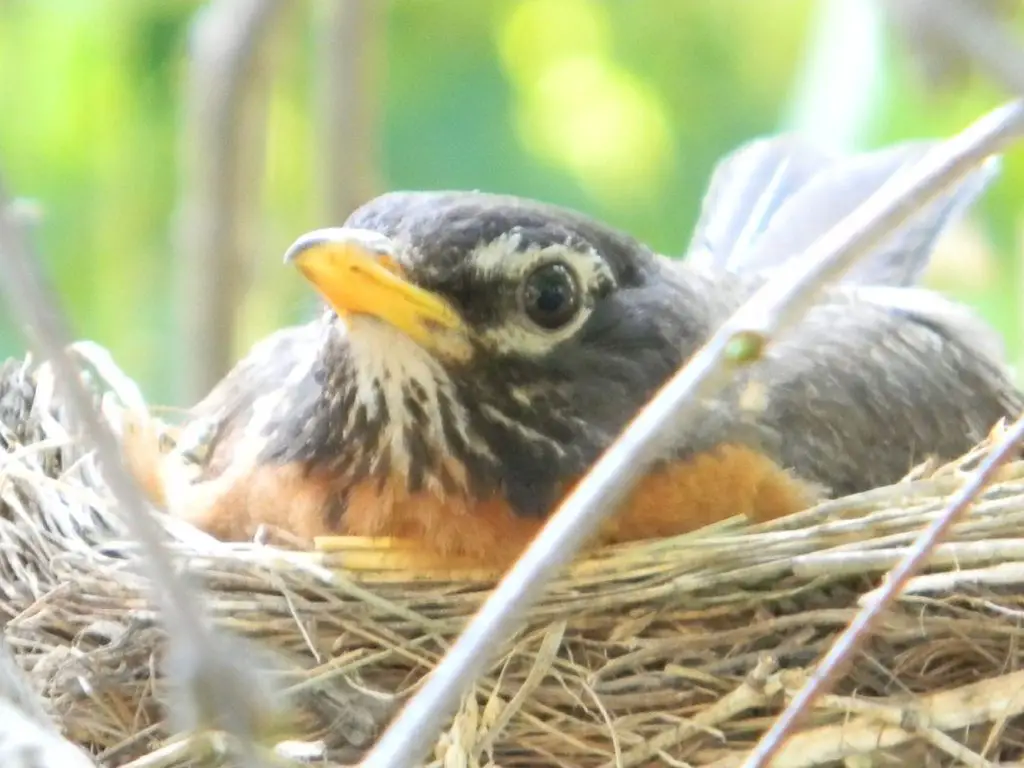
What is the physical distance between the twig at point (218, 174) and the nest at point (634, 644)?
1043mm

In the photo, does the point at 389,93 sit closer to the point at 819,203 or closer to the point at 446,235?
the point at 819,203

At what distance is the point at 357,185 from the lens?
296cm

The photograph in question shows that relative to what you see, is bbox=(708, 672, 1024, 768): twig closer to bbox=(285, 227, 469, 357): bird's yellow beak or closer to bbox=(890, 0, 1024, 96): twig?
bbox=(285, 227, 469, 357): bird's yellow beak

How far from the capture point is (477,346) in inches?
70.1

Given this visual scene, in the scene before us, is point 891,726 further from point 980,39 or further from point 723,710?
point 980,39

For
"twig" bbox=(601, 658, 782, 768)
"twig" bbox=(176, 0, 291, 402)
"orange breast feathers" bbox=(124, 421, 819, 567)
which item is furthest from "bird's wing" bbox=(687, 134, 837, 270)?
"twig" bbox=(601, 658, 782, 768)

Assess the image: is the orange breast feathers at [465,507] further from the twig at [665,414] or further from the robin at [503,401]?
the twig at [665,414]

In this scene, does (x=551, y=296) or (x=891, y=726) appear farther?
(x=551, y=296)

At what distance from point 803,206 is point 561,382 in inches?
52.1

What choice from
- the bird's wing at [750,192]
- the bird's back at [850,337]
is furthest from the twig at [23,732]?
the bird's wing at [750,192]

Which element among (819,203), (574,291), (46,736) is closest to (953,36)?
(46,736)

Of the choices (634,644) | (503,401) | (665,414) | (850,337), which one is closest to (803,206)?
(850,337)

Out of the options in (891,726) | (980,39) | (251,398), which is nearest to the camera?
(980,39)

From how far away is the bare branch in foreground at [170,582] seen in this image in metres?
0.71
